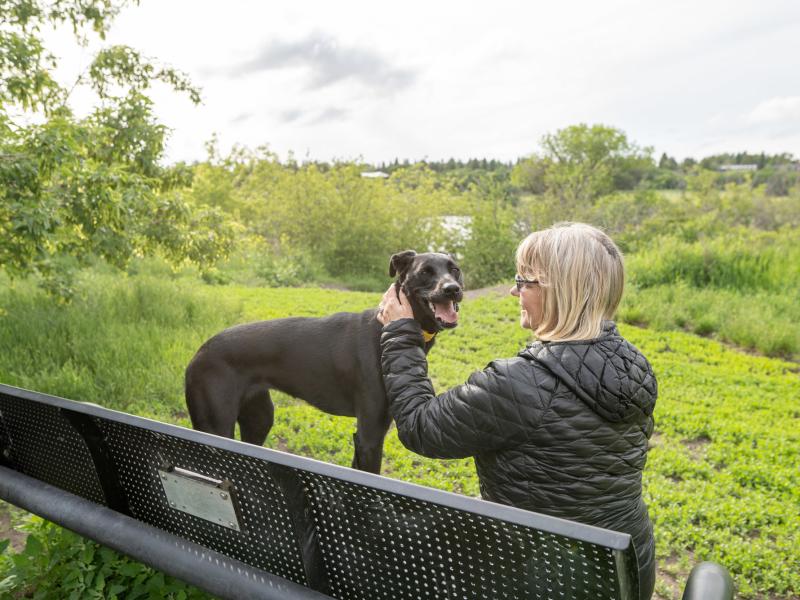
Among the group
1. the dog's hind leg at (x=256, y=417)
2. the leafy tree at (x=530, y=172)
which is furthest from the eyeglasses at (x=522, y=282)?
the leafy tree at (x=530, y=172)

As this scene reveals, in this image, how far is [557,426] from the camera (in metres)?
1.61

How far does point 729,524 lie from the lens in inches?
147

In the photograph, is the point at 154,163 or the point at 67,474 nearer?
the point at 67,474

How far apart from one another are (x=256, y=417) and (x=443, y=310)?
133 centimetres

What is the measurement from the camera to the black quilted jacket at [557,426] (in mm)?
1604

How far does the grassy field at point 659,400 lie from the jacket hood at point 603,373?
2013mm

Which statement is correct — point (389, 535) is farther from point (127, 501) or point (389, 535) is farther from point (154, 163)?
point (154, 163)

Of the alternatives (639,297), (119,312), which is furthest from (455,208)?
(119,312)

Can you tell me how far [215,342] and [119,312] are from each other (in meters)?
4.41

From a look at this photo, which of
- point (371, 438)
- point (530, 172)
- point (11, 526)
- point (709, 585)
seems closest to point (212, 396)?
point (371, 438)

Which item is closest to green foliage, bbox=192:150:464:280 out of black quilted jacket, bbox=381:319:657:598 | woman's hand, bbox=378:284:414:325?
woman's hand, bbox=378:284:414:325

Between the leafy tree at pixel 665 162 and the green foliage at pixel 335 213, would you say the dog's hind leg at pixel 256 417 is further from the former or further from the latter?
the leafy tree at pixel 665 162

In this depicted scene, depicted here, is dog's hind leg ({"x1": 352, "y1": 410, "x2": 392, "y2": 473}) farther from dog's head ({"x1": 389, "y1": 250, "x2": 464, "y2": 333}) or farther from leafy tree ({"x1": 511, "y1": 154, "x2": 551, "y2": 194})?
leafy tree ({"x1": 511, "y1": 154, "x2": 551, "y2": 194})

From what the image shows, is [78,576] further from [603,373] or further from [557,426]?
[603,373]
